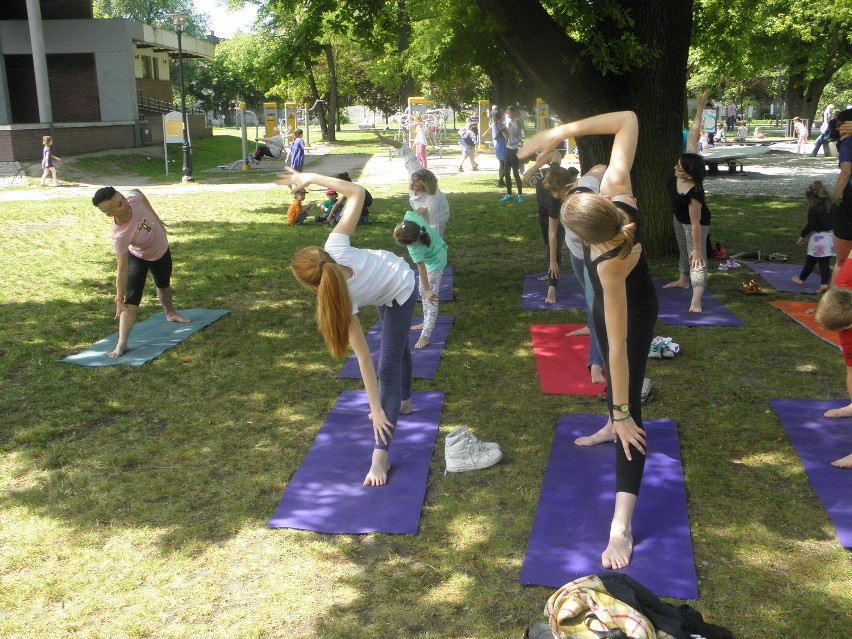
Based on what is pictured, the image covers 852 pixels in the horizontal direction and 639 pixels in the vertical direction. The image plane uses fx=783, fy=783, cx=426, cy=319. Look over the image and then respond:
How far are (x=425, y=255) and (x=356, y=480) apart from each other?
8.82 ft

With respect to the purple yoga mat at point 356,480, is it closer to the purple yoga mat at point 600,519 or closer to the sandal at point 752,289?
the purple yoga mat at point 600,519

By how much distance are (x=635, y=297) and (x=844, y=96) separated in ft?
175

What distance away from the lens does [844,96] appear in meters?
48.8

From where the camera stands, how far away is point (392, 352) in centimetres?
476

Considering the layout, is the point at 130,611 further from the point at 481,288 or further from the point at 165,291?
the point at 481,288

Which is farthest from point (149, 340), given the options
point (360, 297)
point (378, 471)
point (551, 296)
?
point (551, 296)

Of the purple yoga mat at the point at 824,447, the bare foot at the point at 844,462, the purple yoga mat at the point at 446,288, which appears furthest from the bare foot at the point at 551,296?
the bare foot at the point at 844,462

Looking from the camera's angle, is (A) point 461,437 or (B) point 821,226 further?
(B) point 821,226

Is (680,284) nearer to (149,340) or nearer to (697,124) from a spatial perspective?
(697,124)

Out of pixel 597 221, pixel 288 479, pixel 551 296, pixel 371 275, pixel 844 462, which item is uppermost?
pixel 597 221

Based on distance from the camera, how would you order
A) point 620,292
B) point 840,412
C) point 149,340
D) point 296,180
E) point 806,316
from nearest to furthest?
point 620,292 < point 296,180 < point 840,412 < point 149,340 < point 806,316

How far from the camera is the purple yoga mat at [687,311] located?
25.4 feet

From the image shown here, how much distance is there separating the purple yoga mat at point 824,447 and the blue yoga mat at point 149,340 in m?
5.32

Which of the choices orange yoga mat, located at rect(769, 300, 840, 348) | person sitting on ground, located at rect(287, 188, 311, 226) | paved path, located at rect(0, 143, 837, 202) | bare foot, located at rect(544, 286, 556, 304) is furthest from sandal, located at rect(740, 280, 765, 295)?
paved path, located at rect(0, 143, 837, 202)
